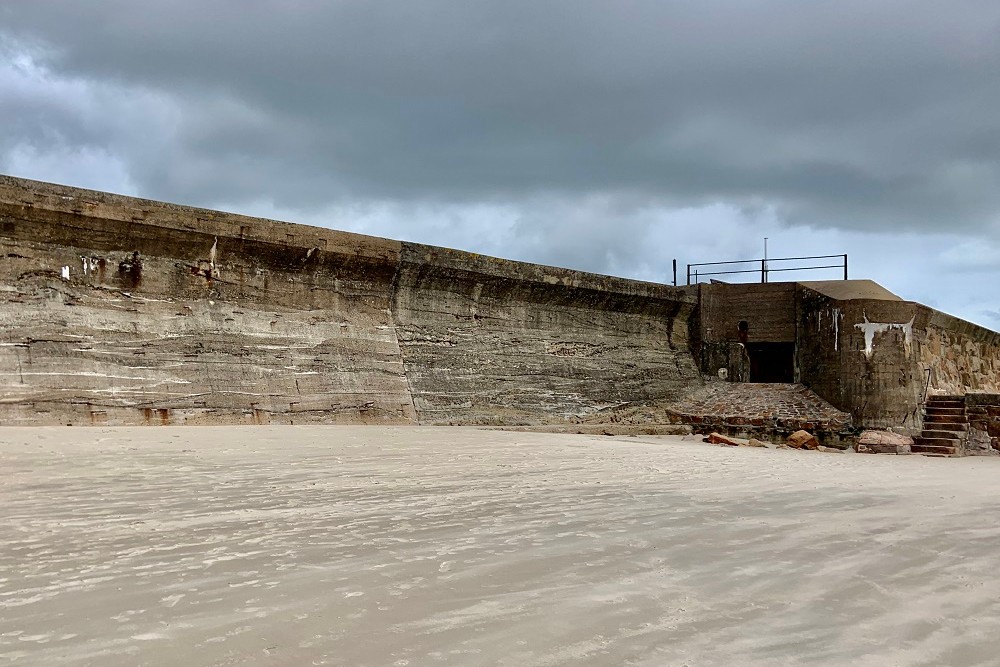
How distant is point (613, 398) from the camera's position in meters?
12.8

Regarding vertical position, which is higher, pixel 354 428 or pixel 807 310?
pixel 807 310

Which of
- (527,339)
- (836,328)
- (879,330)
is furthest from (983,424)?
(527,339)

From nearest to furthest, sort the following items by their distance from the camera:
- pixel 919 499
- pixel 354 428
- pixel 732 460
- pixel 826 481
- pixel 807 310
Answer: pixel 919 499
pixel 826 481
pixel 732 460
pixel 354 428
pixel 807 310

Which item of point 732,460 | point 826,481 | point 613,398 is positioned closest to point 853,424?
point 613,398

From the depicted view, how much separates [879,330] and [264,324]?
9943 mm

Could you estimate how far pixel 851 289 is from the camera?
14.0 metres

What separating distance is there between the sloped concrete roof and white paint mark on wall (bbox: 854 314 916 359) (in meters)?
0.54

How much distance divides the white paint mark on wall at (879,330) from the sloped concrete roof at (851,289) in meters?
0.54

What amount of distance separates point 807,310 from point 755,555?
1222cm

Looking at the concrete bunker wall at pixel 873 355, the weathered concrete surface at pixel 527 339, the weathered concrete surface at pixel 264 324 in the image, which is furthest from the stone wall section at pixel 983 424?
the weathered concrete surface at pixel 264 324

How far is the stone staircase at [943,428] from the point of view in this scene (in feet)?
38.1

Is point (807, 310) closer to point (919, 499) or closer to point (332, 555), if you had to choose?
point (919, 499)

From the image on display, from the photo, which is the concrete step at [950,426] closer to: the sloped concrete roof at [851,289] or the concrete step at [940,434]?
the concrete step at [940,434]

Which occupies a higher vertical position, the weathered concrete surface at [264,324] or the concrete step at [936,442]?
the weathered concrete surface at [264,324]
